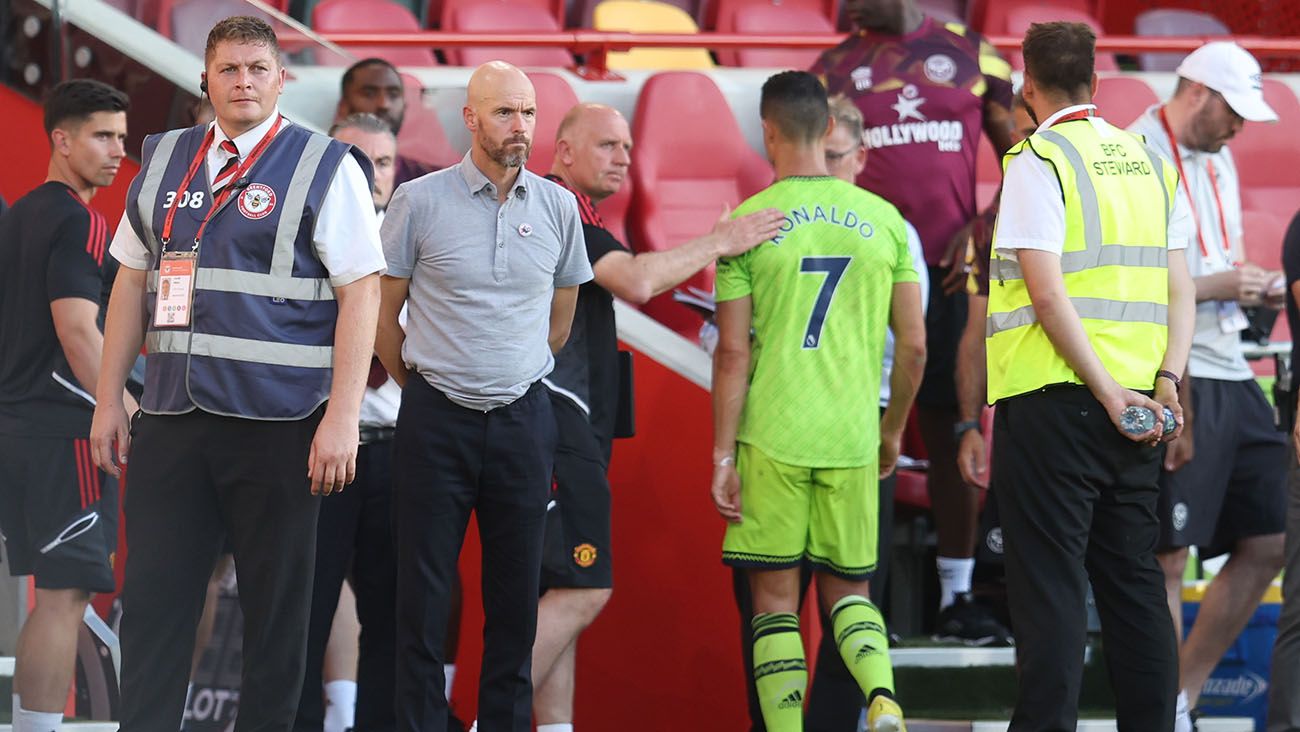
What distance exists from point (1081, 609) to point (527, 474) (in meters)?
1.26

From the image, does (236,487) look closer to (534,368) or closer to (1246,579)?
(534,368)

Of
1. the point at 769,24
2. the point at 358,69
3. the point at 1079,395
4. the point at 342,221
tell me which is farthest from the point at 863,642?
the point at 769,24

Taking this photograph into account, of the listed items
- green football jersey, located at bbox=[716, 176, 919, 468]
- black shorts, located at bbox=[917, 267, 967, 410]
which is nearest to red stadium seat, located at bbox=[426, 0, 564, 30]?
black shorts, located at bbox=[917, 267, 967, 410]

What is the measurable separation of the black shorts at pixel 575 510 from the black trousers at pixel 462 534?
34cm

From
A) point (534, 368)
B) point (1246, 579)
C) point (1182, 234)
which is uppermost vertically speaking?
point (1182, 234)

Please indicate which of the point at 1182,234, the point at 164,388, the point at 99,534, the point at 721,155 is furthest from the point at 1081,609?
the point at 721,155

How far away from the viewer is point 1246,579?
15.8 ft

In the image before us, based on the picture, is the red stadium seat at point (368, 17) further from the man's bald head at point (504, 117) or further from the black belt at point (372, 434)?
the man's bald head at point (504, 117)

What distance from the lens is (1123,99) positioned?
697 centimetres

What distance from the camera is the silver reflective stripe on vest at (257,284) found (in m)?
3.26

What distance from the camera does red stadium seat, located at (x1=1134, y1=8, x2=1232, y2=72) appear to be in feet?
29.8

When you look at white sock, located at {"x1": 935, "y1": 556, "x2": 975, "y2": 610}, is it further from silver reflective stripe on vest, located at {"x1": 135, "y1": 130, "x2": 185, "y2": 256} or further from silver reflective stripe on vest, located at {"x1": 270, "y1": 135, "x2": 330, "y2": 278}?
silver reflective stripe on vest, located at {"x1": 135, "y1": 130, "x2": 185, "y2": 256}

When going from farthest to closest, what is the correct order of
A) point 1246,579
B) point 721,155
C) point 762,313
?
point 721,155
point 1246,579
point 762,313

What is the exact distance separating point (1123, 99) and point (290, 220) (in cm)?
462
